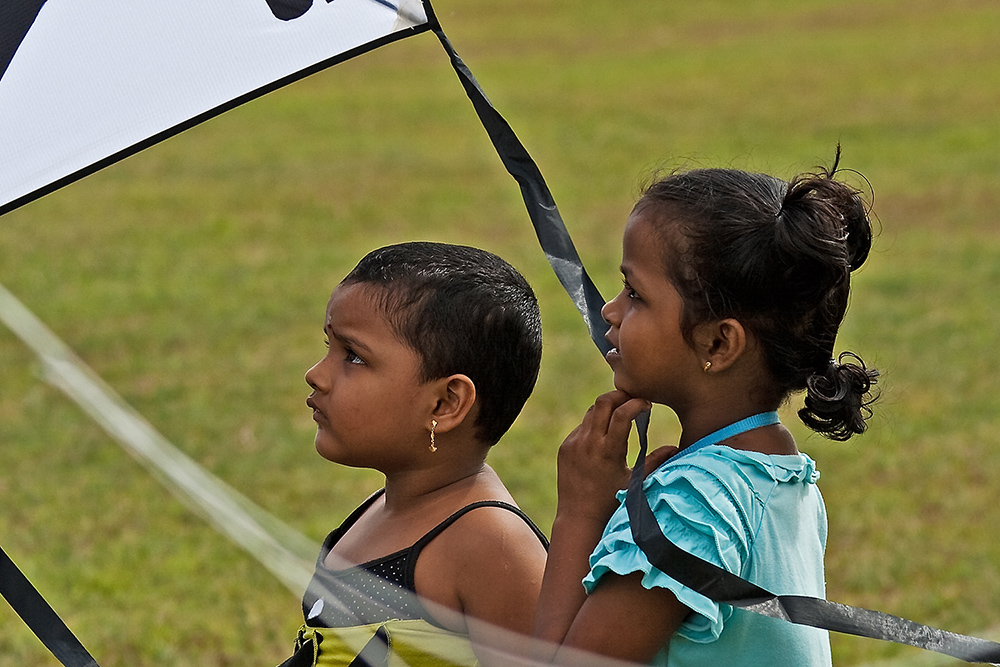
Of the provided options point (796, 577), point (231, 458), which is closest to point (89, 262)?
point (231, 458)

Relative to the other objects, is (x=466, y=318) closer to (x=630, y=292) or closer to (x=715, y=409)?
(x=630, y=292)

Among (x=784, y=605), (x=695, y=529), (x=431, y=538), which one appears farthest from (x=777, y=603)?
(x=431, y=538)

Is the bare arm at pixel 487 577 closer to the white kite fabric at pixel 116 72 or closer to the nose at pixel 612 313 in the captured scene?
the nose at pixel 612 313

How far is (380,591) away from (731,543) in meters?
0.56

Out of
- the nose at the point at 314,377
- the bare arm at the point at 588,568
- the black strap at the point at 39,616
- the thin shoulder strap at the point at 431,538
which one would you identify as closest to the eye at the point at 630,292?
the bare arm at the point at 588,568

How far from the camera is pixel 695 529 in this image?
5.45ft

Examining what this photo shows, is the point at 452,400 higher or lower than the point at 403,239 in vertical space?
higher

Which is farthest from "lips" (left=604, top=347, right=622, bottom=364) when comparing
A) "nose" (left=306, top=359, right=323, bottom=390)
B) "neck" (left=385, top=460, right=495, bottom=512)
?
"nose" (left=306, top=359, right=323, bottom=390)

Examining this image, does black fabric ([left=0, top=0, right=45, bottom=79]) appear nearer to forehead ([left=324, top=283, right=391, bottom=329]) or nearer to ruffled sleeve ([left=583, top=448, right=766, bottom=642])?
forehead ([left=324, top=283, right=391, bottom=329])

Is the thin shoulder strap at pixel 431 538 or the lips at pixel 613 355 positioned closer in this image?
→ the lips at pixel 613 355

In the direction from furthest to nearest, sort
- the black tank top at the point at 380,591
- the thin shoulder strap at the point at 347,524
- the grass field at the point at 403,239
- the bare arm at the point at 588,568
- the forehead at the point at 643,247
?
1. the grass field at the point at 403,239
2. the thin shoulder strap at the point at 347,524
3. the black tank top at the point at 380,591
4. the forehead at the point at 643,247
5. the bare arm at the point at 588,568

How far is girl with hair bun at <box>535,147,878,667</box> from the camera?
1696 mm

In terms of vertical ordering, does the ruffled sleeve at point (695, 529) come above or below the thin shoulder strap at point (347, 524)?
above

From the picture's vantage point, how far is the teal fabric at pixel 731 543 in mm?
1660
